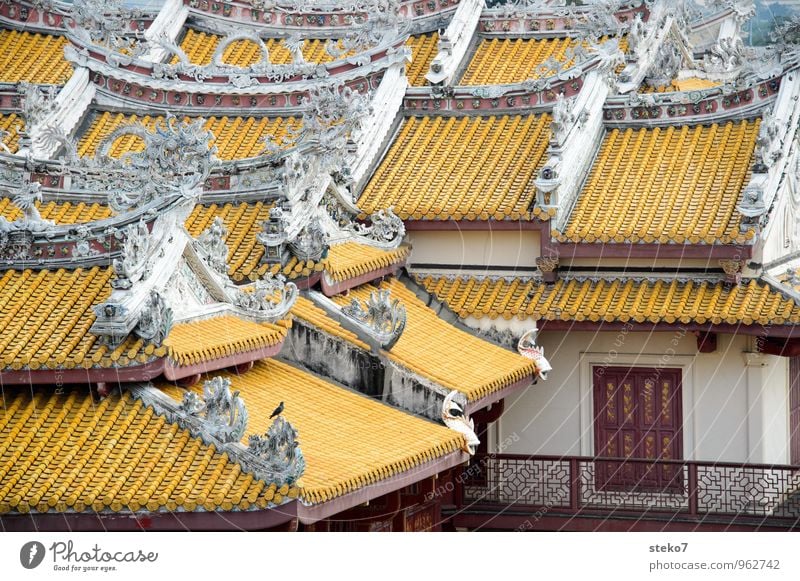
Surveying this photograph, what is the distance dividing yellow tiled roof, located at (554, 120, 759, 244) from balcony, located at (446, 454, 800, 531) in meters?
2.99

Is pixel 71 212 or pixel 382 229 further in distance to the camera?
pixel 382 229

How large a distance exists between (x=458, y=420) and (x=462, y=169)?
5.87m

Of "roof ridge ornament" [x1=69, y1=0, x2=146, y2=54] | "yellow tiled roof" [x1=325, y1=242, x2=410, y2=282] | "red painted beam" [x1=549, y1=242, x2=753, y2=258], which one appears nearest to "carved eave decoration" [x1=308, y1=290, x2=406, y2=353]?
"yellow tiled roof" [x1=325, y1=242, x2=410, y2=282]

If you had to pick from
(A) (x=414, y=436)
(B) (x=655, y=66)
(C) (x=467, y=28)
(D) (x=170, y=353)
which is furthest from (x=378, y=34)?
(D) (x=170, y=353)

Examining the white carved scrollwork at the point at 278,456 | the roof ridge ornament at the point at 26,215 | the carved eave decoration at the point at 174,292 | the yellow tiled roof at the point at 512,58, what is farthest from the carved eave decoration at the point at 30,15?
the white carved scrollwork at the point at 278,456

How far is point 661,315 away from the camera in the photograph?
25.4 m

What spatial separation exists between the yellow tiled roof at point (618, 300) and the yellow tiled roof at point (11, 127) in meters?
6.47

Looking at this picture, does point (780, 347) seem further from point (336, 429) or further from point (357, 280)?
point (336, 429)

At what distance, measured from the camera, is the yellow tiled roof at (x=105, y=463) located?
1775 centimetres

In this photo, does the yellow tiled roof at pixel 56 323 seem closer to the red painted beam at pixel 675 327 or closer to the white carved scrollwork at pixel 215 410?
the white carved scrollwork at pixel 215 410

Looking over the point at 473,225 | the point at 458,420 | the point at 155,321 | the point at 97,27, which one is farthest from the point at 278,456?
the point at 97,27

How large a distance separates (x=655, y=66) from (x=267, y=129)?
19.7 ft

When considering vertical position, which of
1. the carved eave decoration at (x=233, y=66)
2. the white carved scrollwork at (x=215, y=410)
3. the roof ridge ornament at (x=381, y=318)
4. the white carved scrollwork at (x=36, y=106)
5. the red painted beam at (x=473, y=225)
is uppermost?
the carved eave decoration at (x=233, y=66)

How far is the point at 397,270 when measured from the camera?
88.4ft
